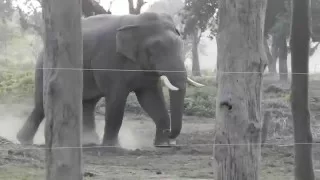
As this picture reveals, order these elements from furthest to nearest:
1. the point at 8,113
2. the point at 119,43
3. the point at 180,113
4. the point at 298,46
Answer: the point at 8,113
the point at 119,43
the point at 180,113
the point at 298,46

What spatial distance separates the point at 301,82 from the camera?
7.20m

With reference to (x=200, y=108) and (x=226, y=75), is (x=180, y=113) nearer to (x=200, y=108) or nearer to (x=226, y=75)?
(x=226, y=75)

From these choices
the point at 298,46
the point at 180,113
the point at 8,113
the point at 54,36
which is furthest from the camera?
the point at 8,113

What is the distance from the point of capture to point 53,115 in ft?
19.3

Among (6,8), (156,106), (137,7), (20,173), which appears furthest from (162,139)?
(6,8)

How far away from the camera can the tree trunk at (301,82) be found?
7.21 m

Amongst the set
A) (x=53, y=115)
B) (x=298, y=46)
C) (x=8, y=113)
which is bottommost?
(x=8, y=113)

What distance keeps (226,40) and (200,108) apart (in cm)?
1218

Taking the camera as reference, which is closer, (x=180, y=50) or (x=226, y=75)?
(x=226, y=75)

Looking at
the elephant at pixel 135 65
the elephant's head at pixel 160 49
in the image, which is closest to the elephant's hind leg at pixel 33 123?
the elephant at pixel 135 65

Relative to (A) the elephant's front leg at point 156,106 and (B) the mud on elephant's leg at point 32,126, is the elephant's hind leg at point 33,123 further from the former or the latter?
(A) the elephant's front leg at point 156,106

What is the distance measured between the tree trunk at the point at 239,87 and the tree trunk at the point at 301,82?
4.12 feet

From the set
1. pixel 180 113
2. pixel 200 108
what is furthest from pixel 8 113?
pixel 180 113

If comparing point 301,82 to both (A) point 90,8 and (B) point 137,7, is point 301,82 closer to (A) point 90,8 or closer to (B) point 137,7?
(A) point 90,8
